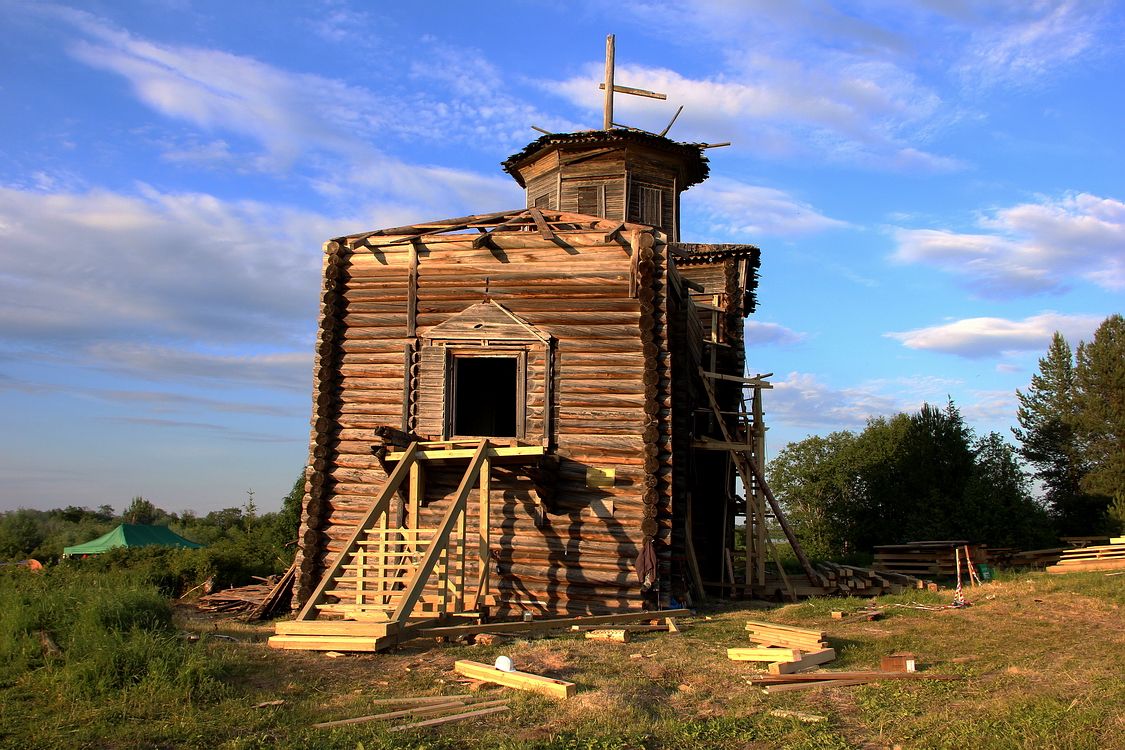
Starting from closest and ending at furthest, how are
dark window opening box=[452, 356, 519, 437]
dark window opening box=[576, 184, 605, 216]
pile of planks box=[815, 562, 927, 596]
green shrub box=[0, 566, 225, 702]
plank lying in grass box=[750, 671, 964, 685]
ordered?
1. green shrub box=[0, 566, 225, 702]
2. plank lying in grass box=[750, 671, 964, 685]
3. pile of planks box=[815, 562, 927, 596]
4. dark window opening box=[452, 356, 519, 437]
5. dark window opening box=[576, 184, 605, 216]

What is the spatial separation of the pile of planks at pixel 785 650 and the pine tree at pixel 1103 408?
31307mm

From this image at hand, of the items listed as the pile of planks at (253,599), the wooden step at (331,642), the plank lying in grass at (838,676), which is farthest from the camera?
the pile of planks at (253,599)

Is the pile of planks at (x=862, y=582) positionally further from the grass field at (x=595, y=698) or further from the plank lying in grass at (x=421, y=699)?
the plank lying in grass at (x=421, y=699)

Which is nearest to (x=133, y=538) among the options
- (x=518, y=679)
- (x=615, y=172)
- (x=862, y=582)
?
(x=615, y=172)

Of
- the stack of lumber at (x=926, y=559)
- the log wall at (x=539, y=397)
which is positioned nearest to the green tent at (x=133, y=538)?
Result: the log wall at (x=539, y=397)

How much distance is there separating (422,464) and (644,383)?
408 cm

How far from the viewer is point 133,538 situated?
33.7 meters

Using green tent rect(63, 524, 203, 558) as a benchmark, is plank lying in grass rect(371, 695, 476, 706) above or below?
below

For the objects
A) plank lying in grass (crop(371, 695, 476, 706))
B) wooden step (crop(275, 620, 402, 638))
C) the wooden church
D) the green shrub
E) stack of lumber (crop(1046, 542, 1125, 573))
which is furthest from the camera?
stack of lumber (crop(1046, 542, 1125, 573))

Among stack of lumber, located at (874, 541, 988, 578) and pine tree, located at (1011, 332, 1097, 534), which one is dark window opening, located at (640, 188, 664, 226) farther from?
pine tree, located at (1011, 332, 1097, 534)

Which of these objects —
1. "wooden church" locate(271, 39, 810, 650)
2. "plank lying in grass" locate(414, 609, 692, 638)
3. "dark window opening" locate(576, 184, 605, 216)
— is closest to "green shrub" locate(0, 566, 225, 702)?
"plank lying in grass" locate(414, 609, 692, 638)

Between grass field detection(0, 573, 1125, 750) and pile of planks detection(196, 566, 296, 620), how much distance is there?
354 cm

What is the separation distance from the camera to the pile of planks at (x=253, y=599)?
15.7 meters

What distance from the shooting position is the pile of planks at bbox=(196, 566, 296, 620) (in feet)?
51.6
